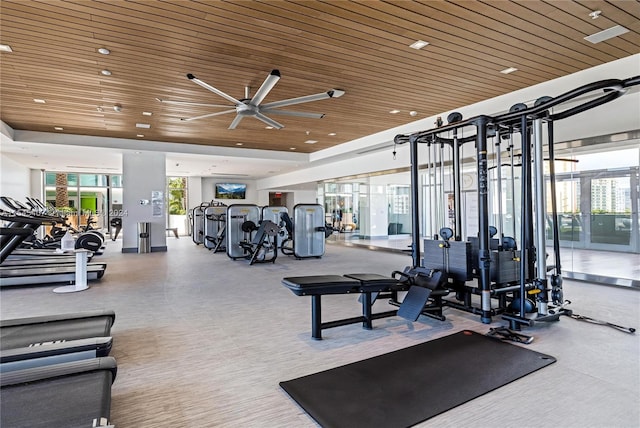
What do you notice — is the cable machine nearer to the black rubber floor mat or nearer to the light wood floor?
the light wood floor

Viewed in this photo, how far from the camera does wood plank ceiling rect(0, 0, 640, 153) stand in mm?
3561

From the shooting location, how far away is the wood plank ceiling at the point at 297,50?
11.7 ft

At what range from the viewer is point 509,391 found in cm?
232

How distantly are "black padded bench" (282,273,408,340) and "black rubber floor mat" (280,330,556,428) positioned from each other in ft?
2.06

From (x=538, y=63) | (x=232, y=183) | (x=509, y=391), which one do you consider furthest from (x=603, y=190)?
(x=232, y=183)

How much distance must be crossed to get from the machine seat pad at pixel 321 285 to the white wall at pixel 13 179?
11.0 meters

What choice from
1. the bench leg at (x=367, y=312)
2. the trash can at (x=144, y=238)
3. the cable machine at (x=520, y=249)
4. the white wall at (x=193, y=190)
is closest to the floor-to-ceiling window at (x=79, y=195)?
the white wall at (x=193, y=190)

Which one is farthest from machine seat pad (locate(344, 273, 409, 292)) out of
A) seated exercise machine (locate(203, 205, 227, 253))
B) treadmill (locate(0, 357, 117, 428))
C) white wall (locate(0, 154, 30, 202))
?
white wall (locate(0, 154, 30, 202))

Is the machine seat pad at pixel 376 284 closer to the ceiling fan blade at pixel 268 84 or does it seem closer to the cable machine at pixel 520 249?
the cable machine at pixel 520 249

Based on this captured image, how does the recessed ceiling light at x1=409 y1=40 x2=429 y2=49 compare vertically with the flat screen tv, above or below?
above

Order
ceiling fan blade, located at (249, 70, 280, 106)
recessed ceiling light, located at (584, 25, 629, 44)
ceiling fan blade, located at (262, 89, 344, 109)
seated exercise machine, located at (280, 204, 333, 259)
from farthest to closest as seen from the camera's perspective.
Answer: seated exercise machine, located at (280, 204, 333, 259), ceiling fan blade, located at (262, 89, 344, 109), ceiling fan blade, located at (249, 70, 280, 106), recessed ceiling light, located at (584, 25, 629, 44)

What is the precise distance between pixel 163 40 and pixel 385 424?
439cm

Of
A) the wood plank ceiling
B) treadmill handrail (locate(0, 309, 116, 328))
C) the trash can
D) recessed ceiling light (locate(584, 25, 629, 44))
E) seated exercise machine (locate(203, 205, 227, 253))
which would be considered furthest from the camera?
seated exercise machine (locate(203, 205, 227, 253))

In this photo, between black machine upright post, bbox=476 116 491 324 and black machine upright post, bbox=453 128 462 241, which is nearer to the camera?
black machine upright post, bbox=476 116 491 324
